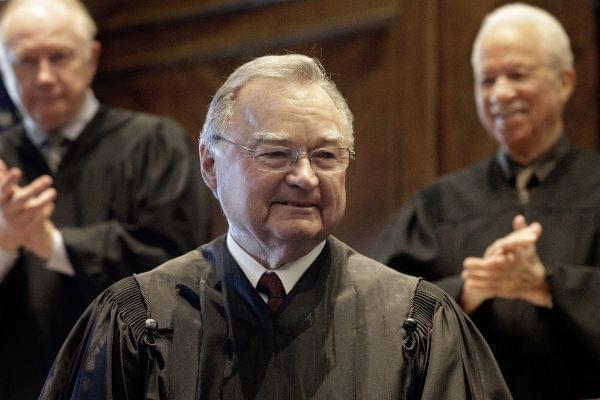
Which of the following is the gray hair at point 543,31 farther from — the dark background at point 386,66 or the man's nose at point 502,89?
the dark background at point 386,66

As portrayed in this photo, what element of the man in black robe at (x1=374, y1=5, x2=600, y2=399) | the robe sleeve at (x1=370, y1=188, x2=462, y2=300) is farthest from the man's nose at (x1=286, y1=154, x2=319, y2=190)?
the robe sleeve at (x1=370, y1=188, x2=462, y2=300)

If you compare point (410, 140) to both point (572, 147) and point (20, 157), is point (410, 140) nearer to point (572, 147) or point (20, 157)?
point (572, 147)

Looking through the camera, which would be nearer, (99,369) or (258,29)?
(99,369)

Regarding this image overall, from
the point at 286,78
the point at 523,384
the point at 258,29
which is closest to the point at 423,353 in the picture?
the point at 286,78

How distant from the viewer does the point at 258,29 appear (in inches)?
221

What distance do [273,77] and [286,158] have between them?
240 mm

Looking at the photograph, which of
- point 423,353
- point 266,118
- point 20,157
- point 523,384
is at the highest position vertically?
point 266,118

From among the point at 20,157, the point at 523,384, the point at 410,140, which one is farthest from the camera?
the point at 410,140

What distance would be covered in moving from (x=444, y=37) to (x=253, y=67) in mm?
2434

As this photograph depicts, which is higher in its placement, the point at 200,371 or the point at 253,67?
the point at 253,67

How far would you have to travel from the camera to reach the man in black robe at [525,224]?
12.6 feet

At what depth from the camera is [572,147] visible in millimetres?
4371

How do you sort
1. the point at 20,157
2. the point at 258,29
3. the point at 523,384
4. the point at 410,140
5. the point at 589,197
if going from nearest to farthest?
the point at 523,384
the point at 589,197
the point at 20,157
the point at 410,140
the point at 258,29

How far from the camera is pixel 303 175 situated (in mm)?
2723
